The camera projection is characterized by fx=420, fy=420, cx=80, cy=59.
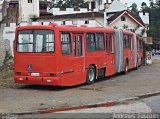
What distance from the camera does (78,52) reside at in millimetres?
18422

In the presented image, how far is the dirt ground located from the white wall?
140 ft

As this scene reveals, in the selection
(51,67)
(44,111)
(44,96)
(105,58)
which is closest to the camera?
(44,111)

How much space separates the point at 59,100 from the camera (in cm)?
1418

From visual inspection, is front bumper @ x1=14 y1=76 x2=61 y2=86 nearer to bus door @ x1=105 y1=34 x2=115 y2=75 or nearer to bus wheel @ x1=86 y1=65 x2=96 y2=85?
bus wheel @ x1=86 y1=65 x2=96 y2=85

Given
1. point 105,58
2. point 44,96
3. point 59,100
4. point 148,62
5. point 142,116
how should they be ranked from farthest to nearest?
point 148,62
point 105,58
point 44,96
point 59,100
point 142,116

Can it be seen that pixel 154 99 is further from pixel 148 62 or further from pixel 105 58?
pixel 148 62

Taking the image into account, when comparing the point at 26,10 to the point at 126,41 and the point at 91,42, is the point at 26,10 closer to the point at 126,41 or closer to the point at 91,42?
the point at 126,41

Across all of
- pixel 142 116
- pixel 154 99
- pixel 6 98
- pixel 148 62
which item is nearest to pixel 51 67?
pixel 6 98

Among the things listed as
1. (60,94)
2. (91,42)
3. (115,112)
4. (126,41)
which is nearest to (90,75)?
(91,42)

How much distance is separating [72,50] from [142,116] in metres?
7.46

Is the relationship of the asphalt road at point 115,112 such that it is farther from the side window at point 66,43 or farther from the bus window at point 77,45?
the bus window at point 77,45

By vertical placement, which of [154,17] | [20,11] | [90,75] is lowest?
[90,75]

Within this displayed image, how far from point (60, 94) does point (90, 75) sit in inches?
154

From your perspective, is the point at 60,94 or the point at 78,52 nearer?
the point at 60,94
